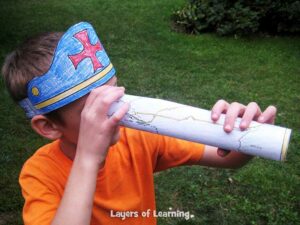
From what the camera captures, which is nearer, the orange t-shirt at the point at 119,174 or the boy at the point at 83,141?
the boy at the point at 83,141

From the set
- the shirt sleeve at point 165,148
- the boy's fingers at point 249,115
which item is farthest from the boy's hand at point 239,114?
the shirt sleeve at point 165,148

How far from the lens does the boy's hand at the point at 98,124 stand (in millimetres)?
1716

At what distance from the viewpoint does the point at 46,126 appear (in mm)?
2158

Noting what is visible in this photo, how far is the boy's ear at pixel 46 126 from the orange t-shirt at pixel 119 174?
78 millimetres

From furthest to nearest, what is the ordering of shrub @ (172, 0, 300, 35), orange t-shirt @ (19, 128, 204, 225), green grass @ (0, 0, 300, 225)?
shrub @ (172, 0, 300, 35) → green grass @ (0, 0, 300, 225) → orange t-shirt @ (19, 128, 204, 225)

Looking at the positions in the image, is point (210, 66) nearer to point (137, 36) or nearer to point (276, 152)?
point (137, 36)

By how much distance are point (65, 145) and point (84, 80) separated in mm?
434

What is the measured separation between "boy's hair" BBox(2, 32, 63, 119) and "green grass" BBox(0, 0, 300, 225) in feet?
7.52

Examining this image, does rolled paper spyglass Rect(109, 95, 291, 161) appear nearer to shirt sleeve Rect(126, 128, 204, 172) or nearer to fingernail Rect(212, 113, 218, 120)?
fingernail Rect(212, 113, 218, 120)

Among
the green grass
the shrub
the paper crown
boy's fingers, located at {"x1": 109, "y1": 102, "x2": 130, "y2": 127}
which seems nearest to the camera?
boy's fingers, located at {"x1": 109, "y1": 102, "x2": 130, "y2": 127}

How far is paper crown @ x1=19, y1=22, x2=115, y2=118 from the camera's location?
1.92 m

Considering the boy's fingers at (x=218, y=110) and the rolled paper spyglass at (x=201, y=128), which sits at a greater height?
the boy's fingers at (x=218, y=110)

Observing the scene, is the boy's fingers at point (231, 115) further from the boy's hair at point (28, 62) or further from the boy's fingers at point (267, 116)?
the boy's hair at point (28, 62)

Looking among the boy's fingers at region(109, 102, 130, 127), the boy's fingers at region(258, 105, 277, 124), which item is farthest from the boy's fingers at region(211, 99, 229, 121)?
the boy's fingers at region(109, 102, 130, 127)
